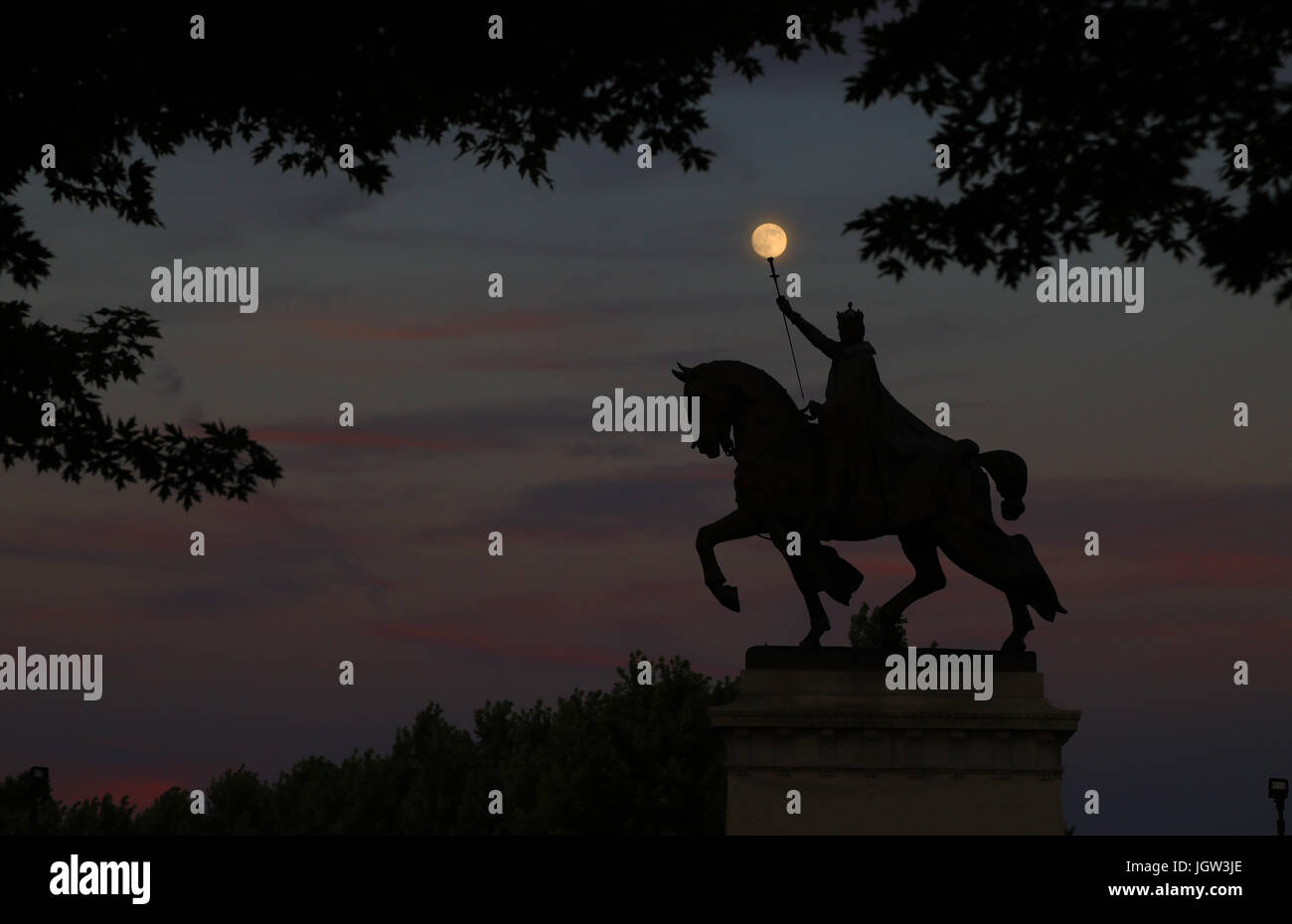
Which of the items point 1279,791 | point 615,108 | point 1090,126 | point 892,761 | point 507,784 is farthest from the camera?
point 507,784

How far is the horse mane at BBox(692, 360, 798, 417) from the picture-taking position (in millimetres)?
23016

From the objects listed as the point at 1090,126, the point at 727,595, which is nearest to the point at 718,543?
the point at 727,595

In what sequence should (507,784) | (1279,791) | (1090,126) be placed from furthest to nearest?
1. (507,784)
2. (1279,791)
3. (1090,126)

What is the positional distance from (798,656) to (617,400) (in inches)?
152

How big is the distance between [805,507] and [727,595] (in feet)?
4.54

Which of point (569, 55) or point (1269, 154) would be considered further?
point (569, 55)

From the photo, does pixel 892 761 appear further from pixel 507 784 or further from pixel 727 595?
pixel 507 784

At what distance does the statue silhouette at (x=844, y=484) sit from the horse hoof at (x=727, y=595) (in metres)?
0.02

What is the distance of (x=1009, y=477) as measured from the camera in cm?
2325

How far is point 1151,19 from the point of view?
37.3ft

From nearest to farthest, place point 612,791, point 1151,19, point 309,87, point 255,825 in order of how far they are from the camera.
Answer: point 1151,19, point 309,87, point 612,791, point 255,825

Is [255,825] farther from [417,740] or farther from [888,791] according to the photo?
[888,791]
